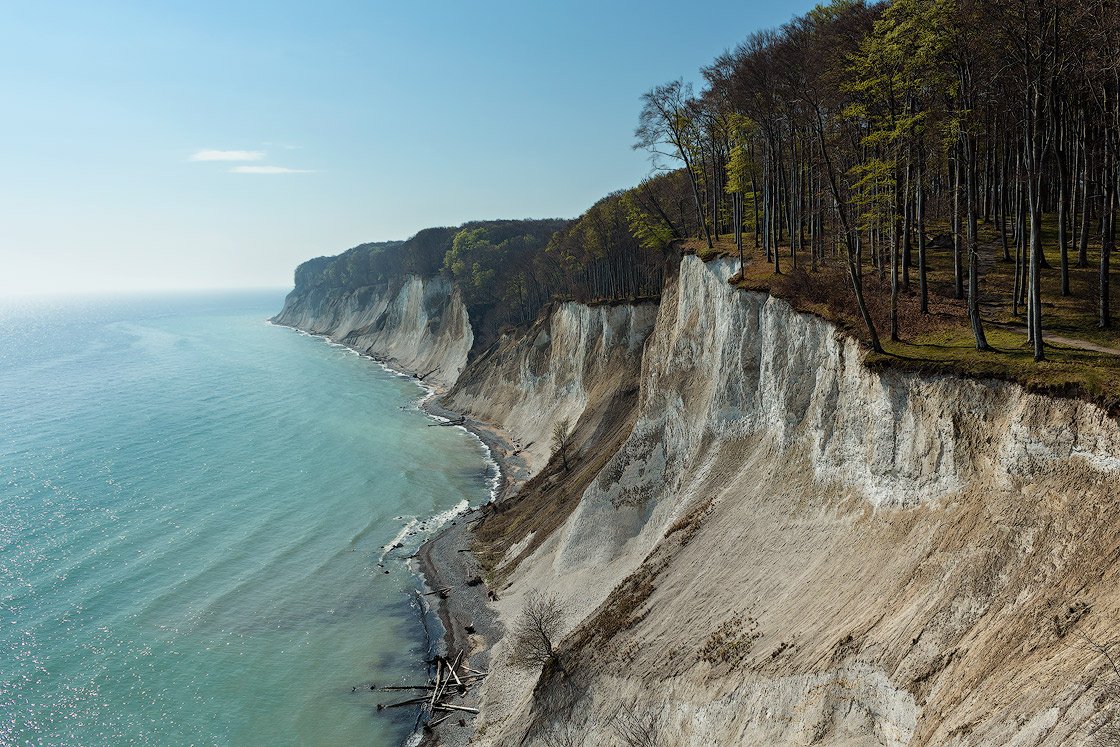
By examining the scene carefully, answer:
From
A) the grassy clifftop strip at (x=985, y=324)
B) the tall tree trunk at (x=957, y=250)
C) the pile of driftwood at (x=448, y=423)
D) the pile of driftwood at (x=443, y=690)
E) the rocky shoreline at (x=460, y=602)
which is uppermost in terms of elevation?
the tall tree trunk at (x=957, y=250)

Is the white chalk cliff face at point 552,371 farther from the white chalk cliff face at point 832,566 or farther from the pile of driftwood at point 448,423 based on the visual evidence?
the white chalk cliff face at point 832,566

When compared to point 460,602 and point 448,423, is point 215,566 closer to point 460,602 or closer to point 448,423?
point 460,602

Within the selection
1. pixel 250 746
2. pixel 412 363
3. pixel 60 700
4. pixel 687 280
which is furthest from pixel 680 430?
pixel 412 363

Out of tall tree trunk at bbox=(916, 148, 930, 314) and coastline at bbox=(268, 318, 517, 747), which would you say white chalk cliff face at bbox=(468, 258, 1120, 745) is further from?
tall tree trunk at bbox=(916, 148, 930, 314)

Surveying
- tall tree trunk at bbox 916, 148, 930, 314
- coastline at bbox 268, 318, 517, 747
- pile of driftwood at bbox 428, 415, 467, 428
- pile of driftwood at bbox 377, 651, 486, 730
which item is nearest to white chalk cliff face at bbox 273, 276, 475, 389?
pile of driftwood at bbox 428, 415, 467, 428

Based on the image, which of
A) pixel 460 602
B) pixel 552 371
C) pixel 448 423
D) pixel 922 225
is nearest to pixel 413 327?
pixel 448 423

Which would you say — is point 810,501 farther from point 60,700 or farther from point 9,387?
point 9,387

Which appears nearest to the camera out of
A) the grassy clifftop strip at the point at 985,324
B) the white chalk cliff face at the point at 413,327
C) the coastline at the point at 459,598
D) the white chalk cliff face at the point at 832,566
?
the white chalk cliff face at the point at 832,566

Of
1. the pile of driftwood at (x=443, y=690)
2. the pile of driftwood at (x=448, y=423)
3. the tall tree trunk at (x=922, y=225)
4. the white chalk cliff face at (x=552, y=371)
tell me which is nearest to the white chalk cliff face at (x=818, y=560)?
the pile of driftwood at (x=443, y=690)
